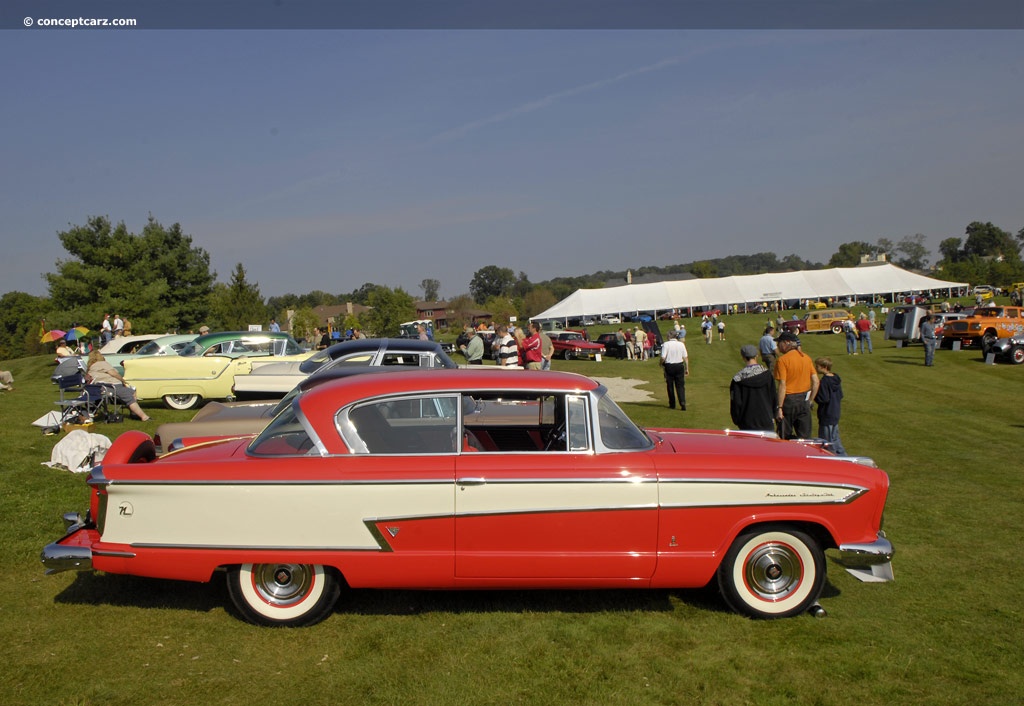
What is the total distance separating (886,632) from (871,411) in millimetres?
13947

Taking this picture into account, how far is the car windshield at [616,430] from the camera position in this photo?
5.30 m

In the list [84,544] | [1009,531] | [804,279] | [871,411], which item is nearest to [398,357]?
[84,544]

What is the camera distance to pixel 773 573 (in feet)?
17.3

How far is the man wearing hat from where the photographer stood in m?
9.70

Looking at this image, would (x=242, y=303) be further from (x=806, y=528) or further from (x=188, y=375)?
(x=806, y=528)

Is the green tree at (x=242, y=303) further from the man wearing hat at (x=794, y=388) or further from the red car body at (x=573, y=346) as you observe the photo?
the man wearing hat at (x=794, y=388)

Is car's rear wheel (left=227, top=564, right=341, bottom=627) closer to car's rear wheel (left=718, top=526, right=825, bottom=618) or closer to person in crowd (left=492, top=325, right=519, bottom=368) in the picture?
car's rear wheel (left=718, top=526, right=825, bottom=618)

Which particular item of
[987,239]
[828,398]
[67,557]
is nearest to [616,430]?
[67,557]

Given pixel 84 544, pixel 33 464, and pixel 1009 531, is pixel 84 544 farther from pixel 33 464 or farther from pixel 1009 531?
pixel 1009 531

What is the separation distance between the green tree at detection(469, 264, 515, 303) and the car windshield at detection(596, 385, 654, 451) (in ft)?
593

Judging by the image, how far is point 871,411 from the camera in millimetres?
17672

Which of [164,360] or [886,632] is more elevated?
[164,360]

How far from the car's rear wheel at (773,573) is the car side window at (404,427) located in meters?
2.09

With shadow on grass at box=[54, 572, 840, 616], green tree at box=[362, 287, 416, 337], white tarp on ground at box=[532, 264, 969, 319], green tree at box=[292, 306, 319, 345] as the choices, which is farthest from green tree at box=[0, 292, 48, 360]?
shadow on grass at box=[54, 572, 840, 616]
